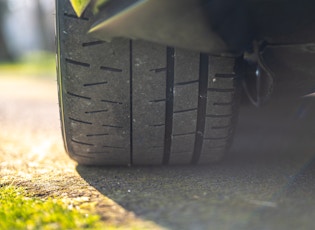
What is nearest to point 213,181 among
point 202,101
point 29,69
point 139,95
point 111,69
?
point 202,101

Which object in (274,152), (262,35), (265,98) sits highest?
(262,35)

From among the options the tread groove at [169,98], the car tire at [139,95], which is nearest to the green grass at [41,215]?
the car tire at [139,95]

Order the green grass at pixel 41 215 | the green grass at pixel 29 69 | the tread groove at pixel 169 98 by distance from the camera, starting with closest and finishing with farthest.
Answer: the green grass at pixel 41 215 → the tread groove at pixel 169 98 → the green grass at pixel 29 69

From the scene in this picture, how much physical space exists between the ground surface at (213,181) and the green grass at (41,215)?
0.21ft

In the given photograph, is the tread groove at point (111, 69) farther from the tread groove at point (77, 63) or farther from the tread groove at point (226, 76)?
the tread groove at point (226, 76)

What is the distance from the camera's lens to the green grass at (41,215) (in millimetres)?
1032

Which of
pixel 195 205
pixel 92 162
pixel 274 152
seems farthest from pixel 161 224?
pixel 274 152

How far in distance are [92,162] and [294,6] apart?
3.01 feet

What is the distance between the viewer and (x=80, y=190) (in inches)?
52.7

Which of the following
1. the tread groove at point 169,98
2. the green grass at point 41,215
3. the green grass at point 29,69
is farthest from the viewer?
the green grass at point 29,69

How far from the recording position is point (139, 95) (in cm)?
129

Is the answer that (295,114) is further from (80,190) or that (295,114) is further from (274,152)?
(80,190)

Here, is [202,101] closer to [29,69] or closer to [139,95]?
[139,95]

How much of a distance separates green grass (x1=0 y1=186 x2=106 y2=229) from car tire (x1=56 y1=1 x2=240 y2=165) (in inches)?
11.8
